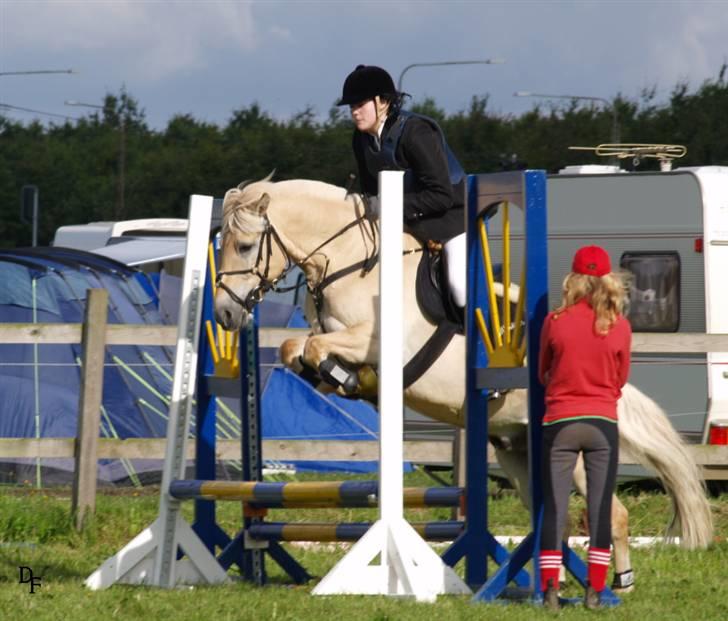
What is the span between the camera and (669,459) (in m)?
7.22

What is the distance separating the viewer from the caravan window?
11633 millimetres

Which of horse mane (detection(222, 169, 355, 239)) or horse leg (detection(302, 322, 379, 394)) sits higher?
horse mane (detection(222, 169, 355, 239))

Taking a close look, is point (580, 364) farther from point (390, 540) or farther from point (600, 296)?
point (390, 540)

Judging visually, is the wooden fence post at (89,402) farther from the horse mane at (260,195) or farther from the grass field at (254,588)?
the horse mane at (260,195)

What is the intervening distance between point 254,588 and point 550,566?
1.50 metres

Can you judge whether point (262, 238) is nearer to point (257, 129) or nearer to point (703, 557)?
point (703, 557)

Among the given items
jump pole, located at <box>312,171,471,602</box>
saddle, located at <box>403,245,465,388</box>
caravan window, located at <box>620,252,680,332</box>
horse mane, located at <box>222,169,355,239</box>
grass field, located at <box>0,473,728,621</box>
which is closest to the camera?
grass field, located at <box>0,473,728,621</box>

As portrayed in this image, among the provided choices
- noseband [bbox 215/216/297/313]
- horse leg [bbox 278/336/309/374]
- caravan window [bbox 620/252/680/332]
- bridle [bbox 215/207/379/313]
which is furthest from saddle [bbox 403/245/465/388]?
caravan window [bbox 620/252/680/332]

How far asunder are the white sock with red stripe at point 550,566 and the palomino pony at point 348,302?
0.77m

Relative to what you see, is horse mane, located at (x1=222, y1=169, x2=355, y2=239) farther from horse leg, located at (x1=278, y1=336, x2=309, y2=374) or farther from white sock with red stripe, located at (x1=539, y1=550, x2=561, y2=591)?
white sock with red stripe, located at (x1=539, y1=550, x2=561, y2=591)

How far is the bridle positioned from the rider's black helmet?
58cm

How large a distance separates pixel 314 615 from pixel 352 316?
1712mm

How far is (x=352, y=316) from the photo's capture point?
6.97 metres

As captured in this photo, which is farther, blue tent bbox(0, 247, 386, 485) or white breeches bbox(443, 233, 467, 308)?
blue tent bbox(0, 247, 386, 485)
